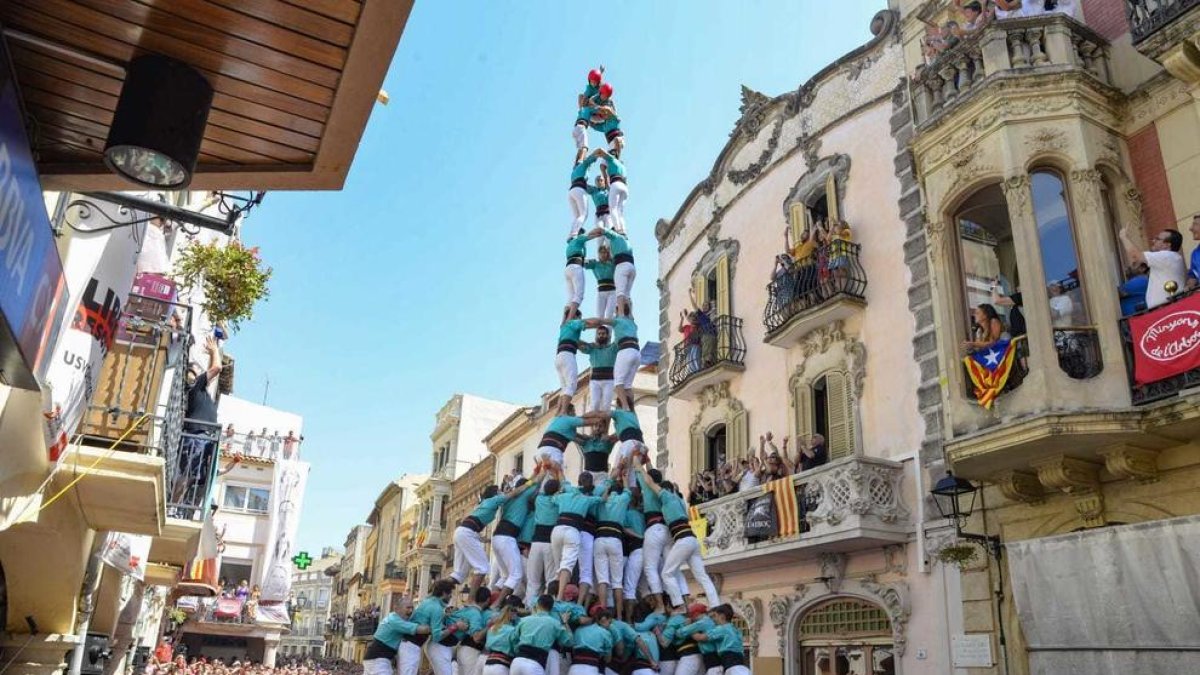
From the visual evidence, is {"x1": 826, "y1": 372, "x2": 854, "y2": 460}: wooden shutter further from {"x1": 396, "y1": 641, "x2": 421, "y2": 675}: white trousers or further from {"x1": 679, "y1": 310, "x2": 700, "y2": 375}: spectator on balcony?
{"x1": 396, "y1": 641, "x2": 421, "y2": 675}: white trousers

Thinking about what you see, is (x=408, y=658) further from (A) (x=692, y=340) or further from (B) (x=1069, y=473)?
(A) (x=692, y=340)

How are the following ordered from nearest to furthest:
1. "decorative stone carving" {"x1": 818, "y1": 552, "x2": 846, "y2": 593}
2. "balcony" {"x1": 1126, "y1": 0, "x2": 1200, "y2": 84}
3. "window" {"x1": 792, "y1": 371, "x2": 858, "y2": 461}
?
"balcony" {"x1": 1126, "y1": 0, "x2": 1200, "y2": 84}
"decorative stone carving" {"x1": 818, "y1": 552, "x2": 846, "y2": 593}
"window" {"x1": 792, "y1": 371, "x2": 858, "y2": 461}

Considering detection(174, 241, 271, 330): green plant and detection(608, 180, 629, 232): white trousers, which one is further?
detection(608, 180, 629, 232): white trousers

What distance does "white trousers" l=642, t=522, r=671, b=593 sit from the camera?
10047 mm

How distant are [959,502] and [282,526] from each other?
2911 centimetres

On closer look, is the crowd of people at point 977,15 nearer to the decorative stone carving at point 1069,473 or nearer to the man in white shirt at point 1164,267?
the man in white shirt at point 1164,267

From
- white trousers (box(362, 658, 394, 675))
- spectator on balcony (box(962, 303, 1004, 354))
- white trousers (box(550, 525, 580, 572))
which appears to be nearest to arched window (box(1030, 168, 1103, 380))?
spectator on balcony (box(962, 303, 1004, 354))

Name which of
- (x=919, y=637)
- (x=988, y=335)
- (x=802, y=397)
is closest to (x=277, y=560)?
(x=802, y=397)

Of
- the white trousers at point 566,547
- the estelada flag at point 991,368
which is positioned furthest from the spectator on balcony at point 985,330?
the white trousers at point 566,547

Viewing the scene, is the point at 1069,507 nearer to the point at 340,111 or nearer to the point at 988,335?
the point at 988,335

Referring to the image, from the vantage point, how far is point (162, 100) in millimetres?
3520

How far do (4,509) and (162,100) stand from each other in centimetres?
415

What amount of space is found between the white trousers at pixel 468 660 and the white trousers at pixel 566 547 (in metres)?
1.27

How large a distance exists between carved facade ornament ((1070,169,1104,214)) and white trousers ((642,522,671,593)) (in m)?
7.36
